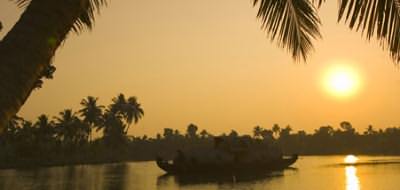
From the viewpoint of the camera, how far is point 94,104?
129875 millimetres

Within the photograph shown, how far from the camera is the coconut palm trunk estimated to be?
178 inches

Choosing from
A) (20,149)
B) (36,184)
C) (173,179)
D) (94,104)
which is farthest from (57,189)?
(94,104)

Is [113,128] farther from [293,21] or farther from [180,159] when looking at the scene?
[293,21]

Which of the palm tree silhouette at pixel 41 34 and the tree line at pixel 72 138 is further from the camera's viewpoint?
the tree line at pixel 72 138

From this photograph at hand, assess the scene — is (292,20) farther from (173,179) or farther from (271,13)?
(173,179)

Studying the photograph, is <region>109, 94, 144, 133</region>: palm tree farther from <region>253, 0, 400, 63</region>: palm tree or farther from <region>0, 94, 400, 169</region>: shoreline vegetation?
<region>253, 0, 400, 63</region>: palm tree

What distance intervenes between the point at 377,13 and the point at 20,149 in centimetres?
11830

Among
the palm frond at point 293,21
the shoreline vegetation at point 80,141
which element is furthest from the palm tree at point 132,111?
the palm frond at point 293,21

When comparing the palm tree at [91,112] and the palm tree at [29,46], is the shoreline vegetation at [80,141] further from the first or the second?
the palm tree at [29,46]

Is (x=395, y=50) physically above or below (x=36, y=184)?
above

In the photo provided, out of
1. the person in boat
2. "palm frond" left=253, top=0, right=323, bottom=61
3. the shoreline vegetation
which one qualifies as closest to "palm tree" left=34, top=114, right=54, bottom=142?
the shoreline vegetation

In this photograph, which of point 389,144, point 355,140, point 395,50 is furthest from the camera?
point 355,140

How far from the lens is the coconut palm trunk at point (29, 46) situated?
4527 millimetres

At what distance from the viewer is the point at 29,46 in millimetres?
4691
